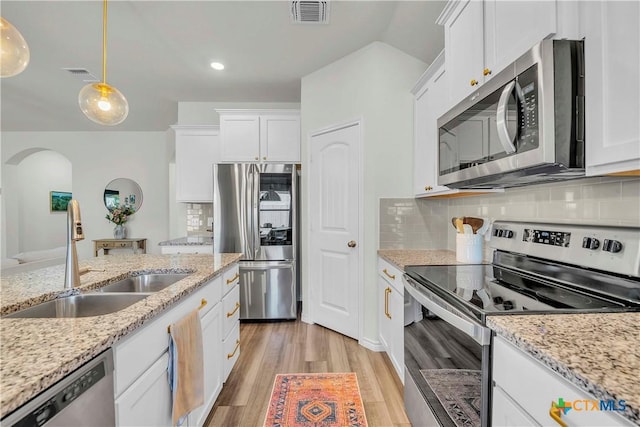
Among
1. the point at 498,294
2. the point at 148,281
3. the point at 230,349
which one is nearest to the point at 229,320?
the point at 230,349

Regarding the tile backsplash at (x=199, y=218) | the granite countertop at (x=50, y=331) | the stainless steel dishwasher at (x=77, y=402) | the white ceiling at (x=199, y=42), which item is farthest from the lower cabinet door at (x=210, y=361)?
the tile backsplash at (x=199, y=218)

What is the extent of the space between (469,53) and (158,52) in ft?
9.28

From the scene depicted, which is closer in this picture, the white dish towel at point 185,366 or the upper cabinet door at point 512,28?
the upper cabinet door at point 512,28

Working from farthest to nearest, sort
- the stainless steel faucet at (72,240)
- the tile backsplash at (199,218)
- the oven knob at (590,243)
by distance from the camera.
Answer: the tile backsplash at (199,218) → the stainless steel faucet at (72,240) → the oven knob at (590,243)

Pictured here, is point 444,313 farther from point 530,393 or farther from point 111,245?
point 111,245

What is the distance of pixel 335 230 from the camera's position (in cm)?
303

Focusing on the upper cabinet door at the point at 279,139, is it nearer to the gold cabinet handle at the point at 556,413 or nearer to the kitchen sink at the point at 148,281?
the kitchen sink at the point at 148,281

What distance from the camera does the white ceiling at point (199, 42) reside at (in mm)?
2328

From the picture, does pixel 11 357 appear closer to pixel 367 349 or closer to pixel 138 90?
pixel 367 349

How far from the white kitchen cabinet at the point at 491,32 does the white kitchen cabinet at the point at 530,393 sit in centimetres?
105

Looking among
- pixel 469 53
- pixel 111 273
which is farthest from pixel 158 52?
pixel 469 53

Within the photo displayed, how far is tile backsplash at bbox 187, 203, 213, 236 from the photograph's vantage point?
4.28 meters

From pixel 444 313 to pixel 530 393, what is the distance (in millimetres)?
461

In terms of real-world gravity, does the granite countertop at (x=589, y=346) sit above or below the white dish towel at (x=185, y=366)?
above
